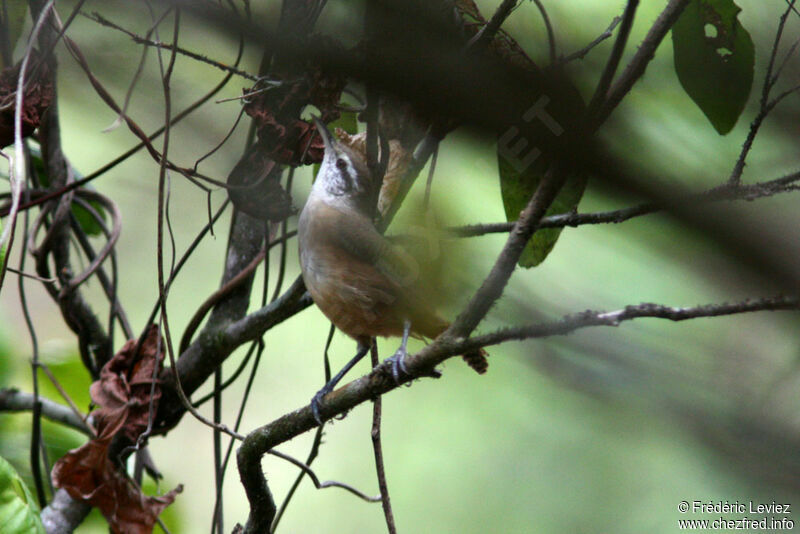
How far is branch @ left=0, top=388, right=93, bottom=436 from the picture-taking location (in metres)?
2.63

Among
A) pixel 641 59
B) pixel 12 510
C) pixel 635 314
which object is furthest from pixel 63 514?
pixel 641 59

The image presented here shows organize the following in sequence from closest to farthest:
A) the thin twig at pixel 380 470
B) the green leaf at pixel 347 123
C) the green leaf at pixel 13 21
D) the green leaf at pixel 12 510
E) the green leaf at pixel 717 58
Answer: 1. the green leaf at pixel 717 58
2. the green leaf at pixel 12 510
3. the thin twig at pixel 380 470
4. the green leaf at pixel 13 21
5. the green leaf at pixel 347 123

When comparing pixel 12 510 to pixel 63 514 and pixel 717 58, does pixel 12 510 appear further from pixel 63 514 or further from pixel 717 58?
pixel 717 58

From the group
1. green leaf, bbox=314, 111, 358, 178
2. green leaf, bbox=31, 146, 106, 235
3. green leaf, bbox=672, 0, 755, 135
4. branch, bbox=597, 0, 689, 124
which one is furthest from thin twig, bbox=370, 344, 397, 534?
green leaf, bbox=31, 146, 106, 235

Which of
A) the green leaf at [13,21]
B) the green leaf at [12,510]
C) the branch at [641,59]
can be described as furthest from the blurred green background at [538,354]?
the green leaf at [12,510]

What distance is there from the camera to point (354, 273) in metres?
2.34

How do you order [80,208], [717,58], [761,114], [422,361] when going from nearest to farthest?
1. [761,114]
2. [422,361]
3. [717,58]
4. [80,208]

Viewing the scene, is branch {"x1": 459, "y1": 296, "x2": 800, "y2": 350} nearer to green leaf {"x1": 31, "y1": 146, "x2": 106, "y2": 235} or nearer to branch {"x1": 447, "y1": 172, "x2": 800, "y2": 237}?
branch {"x1": 447, "y1": 172, "x2": 800, "y2": 237}

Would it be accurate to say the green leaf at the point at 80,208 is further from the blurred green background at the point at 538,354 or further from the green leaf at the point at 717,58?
the green leaf at the point at 717,58

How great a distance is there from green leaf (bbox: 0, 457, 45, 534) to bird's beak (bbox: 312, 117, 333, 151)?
46.8 inches

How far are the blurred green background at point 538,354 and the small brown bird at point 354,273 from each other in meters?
0.24

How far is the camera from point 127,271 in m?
4.00

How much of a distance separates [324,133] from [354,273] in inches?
17.1

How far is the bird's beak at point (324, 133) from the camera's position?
2237 millimetres
